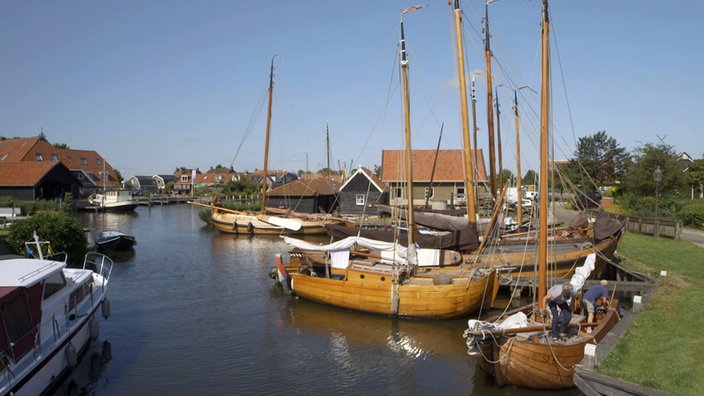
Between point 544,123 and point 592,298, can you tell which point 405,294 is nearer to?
point 592,298

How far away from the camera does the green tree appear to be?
2583cm

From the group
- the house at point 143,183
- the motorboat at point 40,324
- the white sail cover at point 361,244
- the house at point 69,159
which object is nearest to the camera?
the motorboat at point 40,324

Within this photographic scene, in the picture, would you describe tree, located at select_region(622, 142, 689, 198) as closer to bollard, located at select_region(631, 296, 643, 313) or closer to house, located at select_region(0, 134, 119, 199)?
bollard, located at select_region(631, 296, 643, 313)

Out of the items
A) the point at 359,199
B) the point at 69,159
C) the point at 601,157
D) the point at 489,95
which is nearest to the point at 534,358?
the point at 489,95

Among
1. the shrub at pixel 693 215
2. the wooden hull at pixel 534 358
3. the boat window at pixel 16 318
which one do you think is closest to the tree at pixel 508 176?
the wooden hull at pixel 534 358

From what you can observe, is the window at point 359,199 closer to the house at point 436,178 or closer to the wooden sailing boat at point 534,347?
the house at point 436,178

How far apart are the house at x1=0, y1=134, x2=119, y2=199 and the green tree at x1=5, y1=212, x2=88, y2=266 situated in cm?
3690

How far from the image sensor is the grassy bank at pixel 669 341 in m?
10.7

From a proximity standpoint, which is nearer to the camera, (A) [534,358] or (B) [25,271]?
(A) [534,358]

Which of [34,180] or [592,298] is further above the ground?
[34,180]

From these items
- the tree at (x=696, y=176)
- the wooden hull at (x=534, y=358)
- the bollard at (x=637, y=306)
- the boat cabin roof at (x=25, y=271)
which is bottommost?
the wooden hull at (x=534, y=358)

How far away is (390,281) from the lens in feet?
64.9

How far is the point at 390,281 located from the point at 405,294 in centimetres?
83

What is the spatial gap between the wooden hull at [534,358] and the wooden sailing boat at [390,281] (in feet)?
18.5
